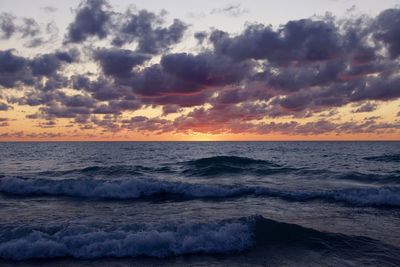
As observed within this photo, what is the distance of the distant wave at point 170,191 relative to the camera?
65.9 ft

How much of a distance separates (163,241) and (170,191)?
1193 cm

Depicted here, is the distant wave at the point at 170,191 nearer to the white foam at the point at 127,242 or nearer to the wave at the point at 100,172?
the wave at the point at 100,172

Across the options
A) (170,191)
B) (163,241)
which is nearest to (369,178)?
(170,191)

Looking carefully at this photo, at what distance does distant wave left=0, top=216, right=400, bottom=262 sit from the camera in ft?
36.3

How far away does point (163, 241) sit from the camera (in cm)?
1160

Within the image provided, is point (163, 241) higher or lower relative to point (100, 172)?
higher

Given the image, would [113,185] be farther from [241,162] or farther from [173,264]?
[241,162]

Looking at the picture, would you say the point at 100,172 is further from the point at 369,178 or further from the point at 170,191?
the point at 369,178

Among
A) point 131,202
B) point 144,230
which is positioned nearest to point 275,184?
point 131,202

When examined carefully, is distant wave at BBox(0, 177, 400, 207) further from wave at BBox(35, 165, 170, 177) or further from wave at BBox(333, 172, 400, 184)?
wave at BBox(35, 165, 170, 177)

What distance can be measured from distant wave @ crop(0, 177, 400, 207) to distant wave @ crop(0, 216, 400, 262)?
795 cm

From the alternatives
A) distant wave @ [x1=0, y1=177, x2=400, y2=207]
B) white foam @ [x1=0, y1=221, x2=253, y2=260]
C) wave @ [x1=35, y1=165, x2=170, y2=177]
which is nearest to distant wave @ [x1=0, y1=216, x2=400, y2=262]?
white foam @ [x1=0, y1=221, x2=253, y2=260]

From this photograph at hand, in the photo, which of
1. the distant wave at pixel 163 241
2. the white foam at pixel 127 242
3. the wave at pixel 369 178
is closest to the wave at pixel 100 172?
the wave at pixel 369 178

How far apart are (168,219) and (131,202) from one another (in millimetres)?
6068
